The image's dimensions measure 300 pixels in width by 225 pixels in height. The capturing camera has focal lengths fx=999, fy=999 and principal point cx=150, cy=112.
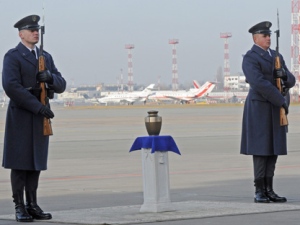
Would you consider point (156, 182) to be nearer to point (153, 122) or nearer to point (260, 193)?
point (153, 122)

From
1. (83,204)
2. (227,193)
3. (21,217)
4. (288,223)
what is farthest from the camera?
(227,193)

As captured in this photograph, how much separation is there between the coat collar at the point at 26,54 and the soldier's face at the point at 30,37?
0.07 metres

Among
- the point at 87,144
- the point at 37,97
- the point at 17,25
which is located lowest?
the point at 87,144

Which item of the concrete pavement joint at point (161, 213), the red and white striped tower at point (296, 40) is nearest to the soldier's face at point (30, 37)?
the concrete pavement joint at point (161, 213)

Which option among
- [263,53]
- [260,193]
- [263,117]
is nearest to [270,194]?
[260,193]

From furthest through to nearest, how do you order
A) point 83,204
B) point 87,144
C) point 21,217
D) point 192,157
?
point 87,144, point 192,157, point 83,204, point 21,217

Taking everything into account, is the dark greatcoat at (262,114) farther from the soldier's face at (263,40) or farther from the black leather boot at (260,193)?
the black leather boot at (260,193)

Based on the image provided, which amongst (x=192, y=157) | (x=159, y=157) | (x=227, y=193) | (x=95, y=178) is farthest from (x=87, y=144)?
Result: (x=159, y=157)

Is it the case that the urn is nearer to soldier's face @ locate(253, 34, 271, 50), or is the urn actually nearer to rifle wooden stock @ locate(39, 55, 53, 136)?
rifle wooden stock @ locate(39, 55, 53, 136)

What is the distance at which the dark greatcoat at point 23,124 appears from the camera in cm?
1031

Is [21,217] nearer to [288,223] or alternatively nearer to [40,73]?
[40,73]

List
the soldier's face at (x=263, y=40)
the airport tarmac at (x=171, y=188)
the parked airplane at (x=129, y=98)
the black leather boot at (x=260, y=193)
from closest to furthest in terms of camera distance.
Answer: the airport tarmac at (x=171, y=188) < the black leather boot at (x=260, y=193) < the soldier's face at (x=263, y=40) < the parked airplane at (x=129, y=98)

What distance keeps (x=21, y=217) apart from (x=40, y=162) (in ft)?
1.99

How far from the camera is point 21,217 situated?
33.4 ft
